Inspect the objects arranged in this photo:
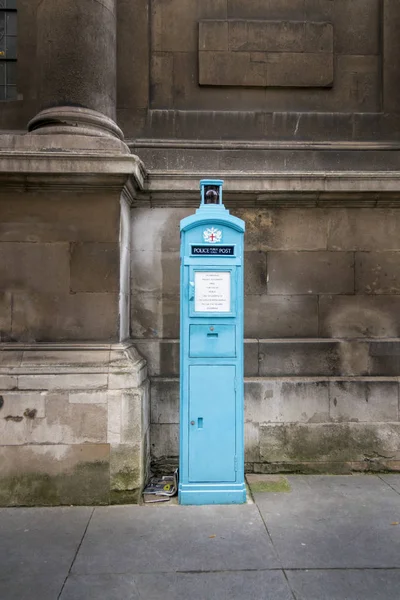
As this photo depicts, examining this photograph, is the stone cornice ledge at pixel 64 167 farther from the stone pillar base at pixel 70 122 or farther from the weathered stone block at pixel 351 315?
the weathered stone block at pixel 351 315

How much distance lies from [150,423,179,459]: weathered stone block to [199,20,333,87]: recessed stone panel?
432cm

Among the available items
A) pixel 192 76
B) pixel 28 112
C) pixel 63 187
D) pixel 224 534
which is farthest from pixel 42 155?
pixel 224 534

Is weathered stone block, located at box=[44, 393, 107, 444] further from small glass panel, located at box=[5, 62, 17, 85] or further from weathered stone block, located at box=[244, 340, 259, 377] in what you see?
small glass panel, located at box=[5, 62, 17, 85]

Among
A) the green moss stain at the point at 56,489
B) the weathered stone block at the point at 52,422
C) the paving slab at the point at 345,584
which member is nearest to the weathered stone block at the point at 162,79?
the weathered stone block at the point at 52,422

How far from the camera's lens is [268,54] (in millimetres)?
5984

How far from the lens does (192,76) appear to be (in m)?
6.00

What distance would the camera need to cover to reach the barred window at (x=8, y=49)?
20.4ft

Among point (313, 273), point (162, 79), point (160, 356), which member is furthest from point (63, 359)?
point (162, 79)

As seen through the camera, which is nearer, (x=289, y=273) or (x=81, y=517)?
(x=81, y=517)

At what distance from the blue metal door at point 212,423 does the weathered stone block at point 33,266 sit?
1.69m

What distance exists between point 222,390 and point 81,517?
5.44ft

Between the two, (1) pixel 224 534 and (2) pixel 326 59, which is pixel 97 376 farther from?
(2) pixel 326 59

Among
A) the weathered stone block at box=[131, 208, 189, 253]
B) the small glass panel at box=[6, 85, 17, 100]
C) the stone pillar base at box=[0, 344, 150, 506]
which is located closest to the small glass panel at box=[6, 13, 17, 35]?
the small glass panel at box=[6, 85, 17, 100]

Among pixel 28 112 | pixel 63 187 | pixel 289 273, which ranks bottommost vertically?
pixel 289 273
